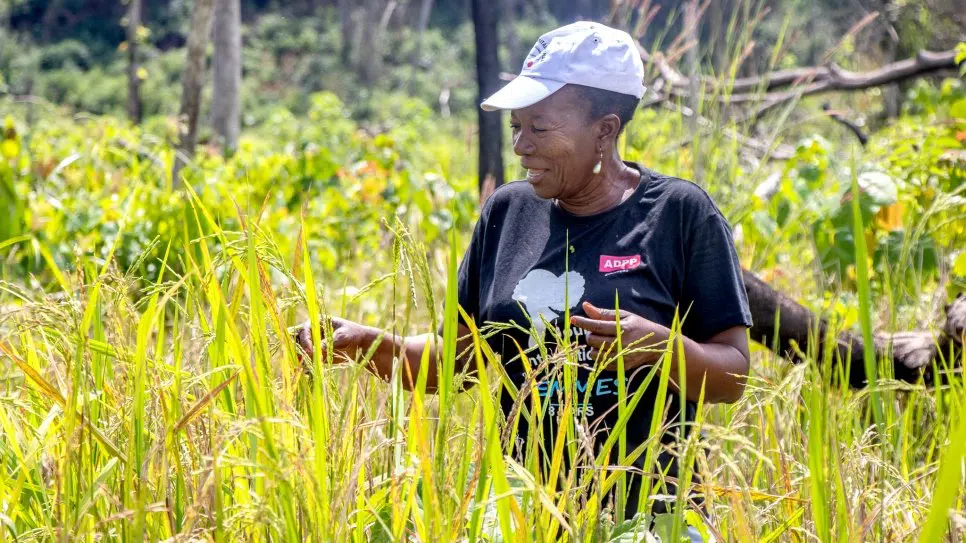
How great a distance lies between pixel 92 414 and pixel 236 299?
0.81 feet

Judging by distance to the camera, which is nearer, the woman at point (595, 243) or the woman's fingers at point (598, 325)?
the woman's fingers at point (598, 325)

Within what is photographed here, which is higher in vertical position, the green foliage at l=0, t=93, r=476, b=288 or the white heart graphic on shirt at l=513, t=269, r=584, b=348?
the white heart graphic on shirt at l=513, t=269, r=584, b=348

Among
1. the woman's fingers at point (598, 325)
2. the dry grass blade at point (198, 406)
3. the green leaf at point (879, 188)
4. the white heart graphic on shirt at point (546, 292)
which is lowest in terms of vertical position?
the green leaf at point (879, 188)

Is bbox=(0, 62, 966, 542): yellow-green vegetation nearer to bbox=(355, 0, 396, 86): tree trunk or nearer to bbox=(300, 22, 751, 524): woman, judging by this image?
bbox=(300, 22, 751, 524): woman

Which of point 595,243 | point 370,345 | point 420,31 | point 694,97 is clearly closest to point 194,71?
point 694,97

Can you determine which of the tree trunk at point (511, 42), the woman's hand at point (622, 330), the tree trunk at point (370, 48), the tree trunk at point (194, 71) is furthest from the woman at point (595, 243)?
the tree trunk at point (370, 48)

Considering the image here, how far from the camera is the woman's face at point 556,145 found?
1.87 metres

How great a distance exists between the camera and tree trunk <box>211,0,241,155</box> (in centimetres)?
1151

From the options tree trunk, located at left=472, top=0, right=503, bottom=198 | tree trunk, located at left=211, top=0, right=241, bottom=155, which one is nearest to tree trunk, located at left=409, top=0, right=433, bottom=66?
tree trunk, located at left=211, top=0, right=241, bottom=155

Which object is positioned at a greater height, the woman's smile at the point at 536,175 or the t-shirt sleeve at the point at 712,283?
the woman's smile at the point at 536,175

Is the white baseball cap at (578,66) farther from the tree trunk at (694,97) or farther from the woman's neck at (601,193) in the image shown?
the tree trunk at (694,97)

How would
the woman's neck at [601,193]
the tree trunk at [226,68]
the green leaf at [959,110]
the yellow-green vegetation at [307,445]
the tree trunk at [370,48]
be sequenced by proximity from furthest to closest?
1. the tree trunk at [370,48]
2. the tree trunk at [226,68]
3. the green leaf at [959,110]
4. the woman's neck at [601,193]
5. the yellow-green vegetation at [307,445]

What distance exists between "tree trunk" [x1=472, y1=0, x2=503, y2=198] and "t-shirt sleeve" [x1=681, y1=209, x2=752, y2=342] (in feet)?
12.7

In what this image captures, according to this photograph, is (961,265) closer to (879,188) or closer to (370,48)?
(879,188)
